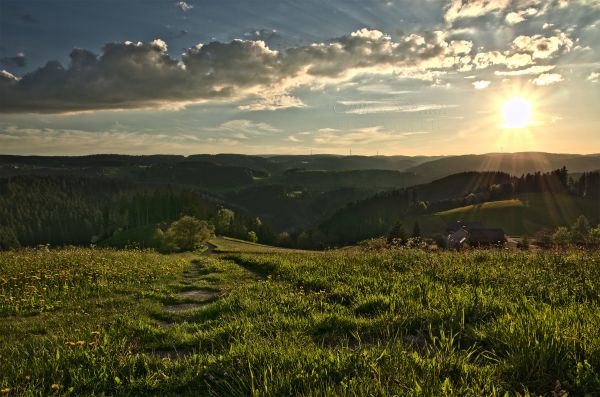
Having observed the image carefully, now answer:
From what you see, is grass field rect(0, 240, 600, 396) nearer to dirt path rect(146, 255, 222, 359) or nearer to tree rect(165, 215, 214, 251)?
dirt path rect(146, 255, 222, 359)

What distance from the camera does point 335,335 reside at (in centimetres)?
651

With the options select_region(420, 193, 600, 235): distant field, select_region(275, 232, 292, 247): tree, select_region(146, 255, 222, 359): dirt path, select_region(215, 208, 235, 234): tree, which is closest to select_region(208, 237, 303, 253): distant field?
select_region(146, 255, 222, 359): dirt path

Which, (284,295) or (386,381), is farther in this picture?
(284,295)

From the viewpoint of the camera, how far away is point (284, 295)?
9.71m

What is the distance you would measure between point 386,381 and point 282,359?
1368 mm

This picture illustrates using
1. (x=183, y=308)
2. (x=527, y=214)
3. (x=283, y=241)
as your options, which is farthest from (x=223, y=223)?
(x=527, y=214)

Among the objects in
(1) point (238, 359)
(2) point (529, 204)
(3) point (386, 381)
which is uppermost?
(3) point (386, 381)

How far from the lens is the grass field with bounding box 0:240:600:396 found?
403 cm

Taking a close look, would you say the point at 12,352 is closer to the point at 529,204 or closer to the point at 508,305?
the point at 508,305

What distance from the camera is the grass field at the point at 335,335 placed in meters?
4.03

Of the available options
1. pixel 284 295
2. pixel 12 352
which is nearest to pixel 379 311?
pixel 284 295

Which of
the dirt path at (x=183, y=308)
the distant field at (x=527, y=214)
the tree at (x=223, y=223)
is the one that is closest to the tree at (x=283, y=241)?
the tree at (x=223, y=223)

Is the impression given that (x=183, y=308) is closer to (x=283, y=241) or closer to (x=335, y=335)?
(x=335, y=335)

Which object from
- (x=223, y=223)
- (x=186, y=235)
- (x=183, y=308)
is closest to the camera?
(x=183, y=308)
